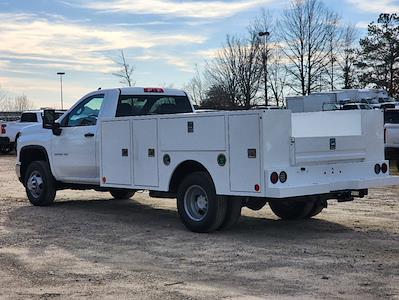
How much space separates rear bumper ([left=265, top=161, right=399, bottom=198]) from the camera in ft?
26.4

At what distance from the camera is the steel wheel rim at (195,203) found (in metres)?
9.06

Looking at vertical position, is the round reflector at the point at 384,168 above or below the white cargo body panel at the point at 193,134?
below

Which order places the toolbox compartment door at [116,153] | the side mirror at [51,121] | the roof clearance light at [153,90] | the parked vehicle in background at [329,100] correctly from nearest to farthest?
the toolbox compartment door at [116,153]
the roof clearance light at [153,90]
the side mirror at [51,121]
the parked vehicle in background at [329,100]

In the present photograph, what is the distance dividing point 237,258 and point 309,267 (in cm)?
92

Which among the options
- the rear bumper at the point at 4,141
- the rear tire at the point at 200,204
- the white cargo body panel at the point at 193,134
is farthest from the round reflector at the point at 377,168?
the rear bumper at the point at 4,141

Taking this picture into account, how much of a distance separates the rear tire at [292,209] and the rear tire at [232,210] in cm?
123

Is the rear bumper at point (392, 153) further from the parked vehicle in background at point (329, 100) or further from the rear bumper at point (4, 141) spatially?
the rear bumper at point (4, 141)

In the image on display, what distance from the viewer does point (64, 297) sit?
5949 mm

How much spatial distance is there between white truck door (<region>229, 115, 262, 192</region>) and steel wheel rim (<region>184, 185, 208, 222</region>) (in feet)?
2.62

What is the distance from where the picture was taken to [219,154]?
28.0 ft

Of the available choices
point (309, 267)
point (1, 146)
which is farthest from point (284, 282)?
point (1, 146)

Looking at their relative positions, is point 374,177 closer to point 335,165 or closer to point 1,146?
point 335,165

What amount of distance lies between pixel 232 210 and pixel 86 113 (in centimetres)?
385

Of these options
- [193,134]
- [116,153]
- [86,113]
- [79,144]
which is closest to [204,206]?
[193,134]
